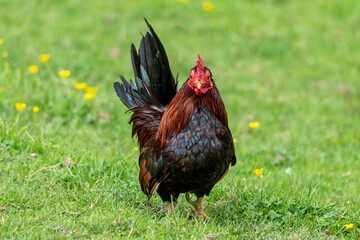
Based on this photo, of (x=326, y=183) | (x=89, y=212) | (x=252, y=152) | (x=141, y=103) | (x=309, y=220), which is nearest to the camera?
(x=89, y=212)

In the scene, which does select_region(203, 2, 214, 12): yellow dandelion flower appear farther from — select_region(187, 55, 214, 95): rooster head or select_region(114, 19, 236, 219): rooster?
select_region(187, 55, 214, 95): rooster head

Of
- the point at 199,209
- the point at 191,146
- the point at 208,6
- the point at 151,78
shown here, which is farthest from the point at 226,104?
the point at 191,146

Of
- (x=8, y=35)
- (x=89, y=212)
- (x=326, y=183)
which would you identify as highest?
(x=8, y=35)

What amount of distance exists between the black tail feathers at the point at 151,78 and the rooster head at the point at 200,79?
2.60 feet

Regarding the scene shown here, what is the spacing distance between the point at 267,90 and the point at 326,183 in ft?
10.0

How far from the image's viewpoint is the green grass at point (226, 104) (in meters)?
4.14

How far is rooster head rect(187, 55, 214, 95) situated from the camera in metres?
3.76

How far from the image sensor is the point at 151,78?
471 centimetres

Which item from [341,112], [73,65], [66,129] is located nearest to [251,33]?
[341,112]

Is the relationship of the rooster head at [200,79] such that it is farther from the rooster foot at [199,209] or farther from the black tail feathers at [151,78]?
the rooster foot at [199,209]

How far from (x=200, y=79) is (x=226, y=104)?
173 inches

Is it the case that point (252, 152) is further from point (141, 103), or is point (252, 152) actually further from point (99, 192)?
point (99, 192)

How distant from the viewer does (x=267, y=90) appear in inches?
342

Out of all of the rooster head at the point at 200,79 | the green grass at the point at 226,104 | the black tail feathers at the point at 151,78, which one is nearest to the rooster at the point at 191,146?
the rooster head at the point at 200,79
